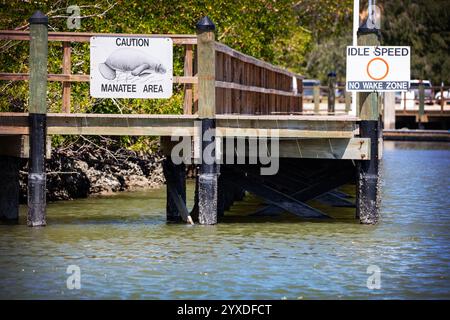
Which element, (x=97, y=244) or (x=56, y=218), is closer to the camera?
(x=97, y=244)

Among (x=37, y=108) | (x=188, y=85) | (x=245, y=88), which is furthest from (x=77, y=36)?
(x=245, y=88)

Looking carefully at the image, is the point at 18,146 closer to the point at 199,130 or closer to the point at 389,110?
the point at 199,130

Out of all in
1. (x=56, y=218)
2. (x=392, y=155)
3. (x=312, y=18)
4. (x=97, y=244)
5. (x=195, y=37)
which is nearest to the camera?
(x=97, y=244)

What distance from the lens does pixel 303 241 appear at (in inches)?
642

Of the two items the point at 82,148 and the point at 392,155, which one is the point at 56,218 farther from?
the point at 392,155

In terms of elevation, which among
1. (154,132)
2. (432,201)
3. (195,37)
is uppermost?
(195,37)

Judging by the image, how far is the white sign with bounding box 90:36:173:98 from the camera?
56.8ft

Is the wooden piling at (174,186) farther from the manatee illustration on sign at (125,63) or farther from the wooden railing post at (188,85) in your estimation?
the manatee illustration on sign at (125,63)

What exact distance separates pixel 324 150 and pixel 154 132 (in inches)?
96.0

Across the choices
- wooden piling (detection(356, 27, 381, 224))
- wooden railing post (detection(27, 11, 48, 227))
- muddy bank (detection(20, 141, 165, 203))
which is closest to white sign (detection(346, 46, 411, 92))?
wooden piling (detection(356, 27, 381, 224))

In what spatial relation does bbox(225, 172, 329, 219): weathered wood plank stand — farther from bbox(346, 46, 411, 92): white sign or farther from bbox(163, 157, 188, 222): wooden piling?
bbox(346, 46, 411, 92): white sign

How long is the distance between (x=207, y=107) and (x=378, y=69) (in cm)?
250

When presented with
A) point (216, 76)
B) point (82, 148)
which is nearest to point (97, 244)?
point (216, 76)

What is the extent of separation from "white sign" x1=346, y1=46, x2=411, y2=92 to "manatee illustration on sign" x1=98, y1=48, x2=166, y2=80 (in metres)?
2.82
